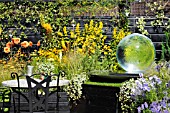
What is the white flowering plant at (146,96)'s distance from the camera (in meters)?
4.37

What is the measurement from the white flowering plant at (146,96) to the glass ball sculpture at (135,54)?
3.76ft

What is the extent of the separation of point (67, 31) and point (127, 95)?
416 centimetres

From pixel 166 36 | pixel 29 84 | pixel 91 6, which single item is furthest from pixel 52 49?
pixel 29 84

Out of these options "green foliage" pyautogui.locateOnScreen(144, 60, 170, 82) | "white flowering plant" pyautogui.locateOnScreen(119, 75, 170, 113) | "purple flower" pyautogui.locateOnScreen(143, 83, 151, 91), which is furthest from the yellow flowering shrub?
"purple flower" pyautogui.locateOnScreen(143, 83, 151, 91)

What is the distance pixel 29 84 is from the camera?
191 inches

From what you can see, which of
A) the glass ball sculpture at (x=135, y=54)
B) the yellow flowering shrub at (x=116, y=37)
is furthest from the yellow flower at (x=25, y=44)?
the glass ball sculpture at (x=135, y=54)

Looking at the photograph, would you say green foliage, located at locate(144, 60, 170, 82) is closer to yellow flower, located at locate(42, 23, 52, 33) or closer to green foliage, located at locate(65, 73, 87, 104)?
green foliage, located at locate(65, 73, 87, 104)

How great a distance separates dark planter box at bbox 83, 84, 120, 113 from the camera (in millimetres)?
6105

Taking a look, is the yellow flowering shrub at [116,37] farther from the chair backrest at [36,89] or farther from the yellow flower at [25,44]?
the chair backrest at [36,89]

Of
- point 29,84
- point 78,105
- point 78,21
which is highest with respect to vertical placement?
point 78,21

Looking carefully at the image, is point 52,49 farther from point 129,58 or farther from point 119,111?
point 119,111

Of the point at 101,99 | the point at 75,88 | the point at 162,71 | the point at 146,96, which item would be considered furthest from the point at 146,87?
the point at 75,88

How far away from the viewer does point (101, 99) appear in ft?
20.6

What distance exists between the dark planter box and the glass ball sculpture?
89 centimetres
